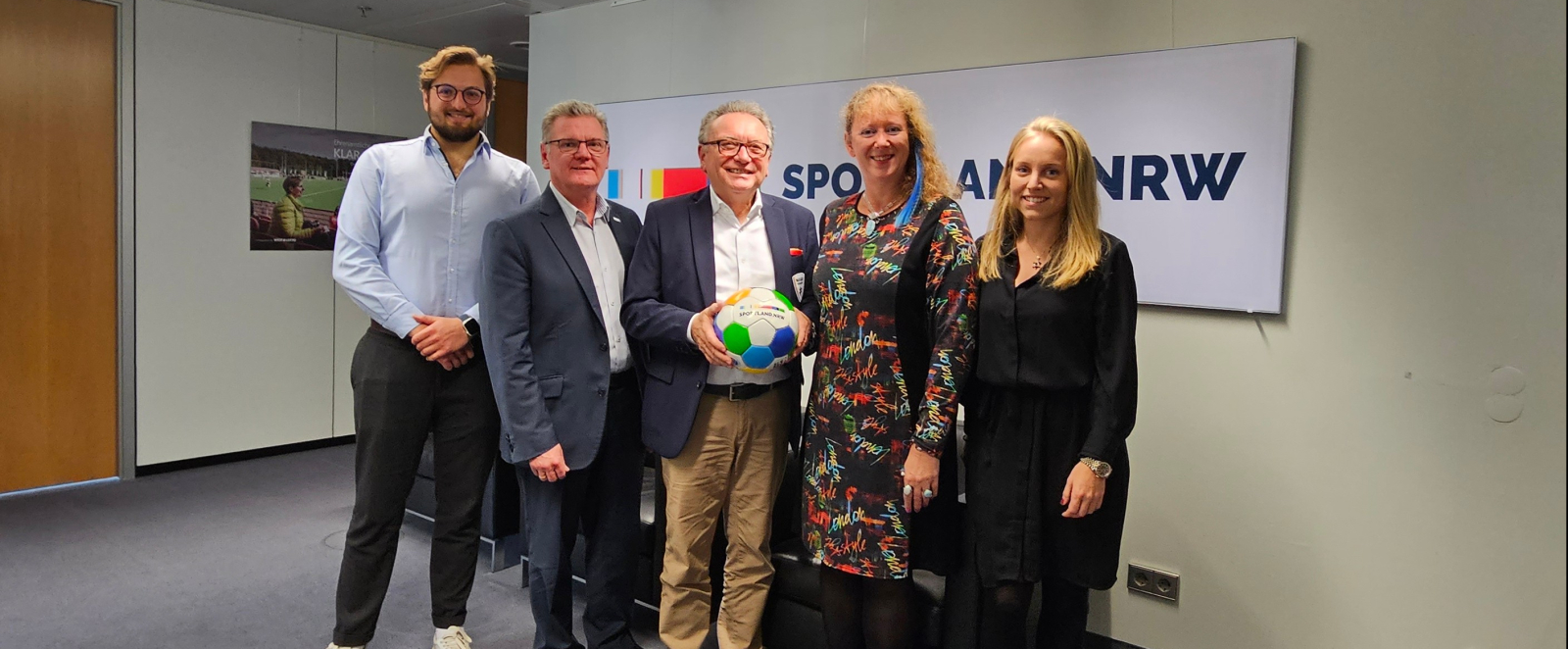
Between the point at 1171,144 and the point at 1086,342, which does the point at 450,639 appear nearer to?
the point at 1086,342

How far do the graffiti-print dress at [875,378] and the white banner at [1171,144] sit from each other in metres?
1.05

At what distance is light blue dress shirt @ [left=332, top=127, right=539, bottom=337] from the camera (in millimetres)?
2674

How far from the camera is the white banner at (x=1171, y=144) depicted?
8.99ft

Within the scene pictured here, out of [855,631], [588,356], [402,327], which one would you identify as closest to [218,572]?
[402,327]

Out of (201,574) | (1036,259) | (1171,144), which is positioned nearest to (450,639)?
(201,574)

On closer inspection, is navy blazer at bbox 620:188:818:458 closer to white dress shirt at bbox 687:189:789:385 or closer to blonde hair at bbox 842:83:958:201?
white dress shirt at bbox 687:189:789:385

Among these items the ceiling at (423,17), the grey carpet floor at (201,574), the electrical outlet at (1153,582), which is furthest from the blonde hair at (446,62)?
the electrical outlet at (1153,582)

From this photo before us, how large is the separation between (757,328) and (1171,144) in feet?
4.97

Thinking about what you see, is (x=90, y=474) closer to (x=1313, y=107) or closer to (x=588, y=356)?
(x=588, y=356)

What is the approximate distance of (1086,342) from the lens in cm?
212

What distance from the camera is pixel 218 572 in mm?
3693

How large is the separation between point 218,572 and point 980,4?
3.59 metres

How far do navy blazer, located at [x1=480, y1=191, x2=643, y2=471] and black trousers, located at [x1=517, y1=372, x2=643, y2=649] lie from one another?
10cm

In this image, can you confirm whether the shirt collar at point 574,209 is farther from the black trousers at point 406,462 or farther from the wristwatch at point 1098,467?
the wristwatch at point 1098,467
